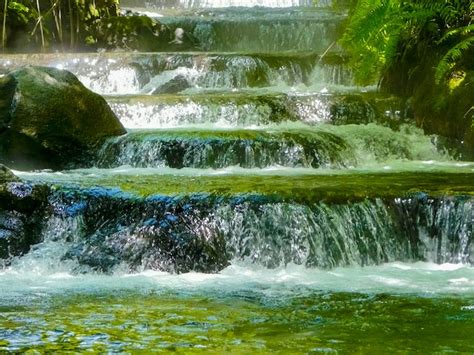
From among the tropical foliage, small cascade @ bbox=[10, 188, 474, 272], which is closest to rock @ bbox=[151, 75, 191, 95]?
the tropical foliage

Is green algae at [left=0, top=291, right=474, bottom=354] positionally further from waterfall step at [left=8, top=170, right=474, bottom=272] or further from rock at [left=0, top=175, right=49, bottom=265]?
rock at [left=0, top=175, right=49, bottom=265]

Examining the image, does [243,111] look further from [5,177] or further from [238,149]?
[5,177]

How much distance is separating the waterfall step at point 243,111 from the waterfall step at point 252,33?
5.25m

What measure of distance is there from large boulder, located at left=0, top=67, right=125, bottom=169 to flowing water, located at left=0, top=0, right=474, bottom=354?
365mm

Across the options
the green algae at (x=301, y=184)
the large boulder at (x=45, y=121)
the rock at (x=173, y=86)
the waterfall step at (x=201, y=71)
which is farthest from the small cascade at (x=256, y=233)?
the waterfall step at (x=201, y=71)

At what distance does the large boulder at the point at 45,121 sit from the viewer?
25.7ft

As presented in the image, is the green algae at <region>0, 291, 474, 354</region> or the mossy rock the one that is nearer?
the green algae at <region>0, 291, 474, 354</region>

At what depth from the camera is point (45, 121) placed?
789 cm

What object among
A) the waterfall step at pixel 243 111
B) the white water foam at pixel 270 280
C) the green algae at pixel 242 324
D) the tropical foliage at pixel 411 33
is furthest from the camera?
the waterfall step at pixel 243 111

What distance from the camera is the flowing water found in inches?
135

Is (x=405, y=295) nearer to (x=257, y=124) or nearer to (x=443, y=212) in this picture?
(x=443, y=212)

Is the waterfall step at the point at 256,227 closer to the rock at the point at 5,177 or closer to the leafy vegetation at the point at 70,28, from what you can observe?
the rock at the point at 5,177

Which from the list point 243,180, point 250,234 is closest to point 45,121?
point 243,180

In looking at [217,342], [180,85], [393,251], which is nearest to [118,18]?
[180,85]
